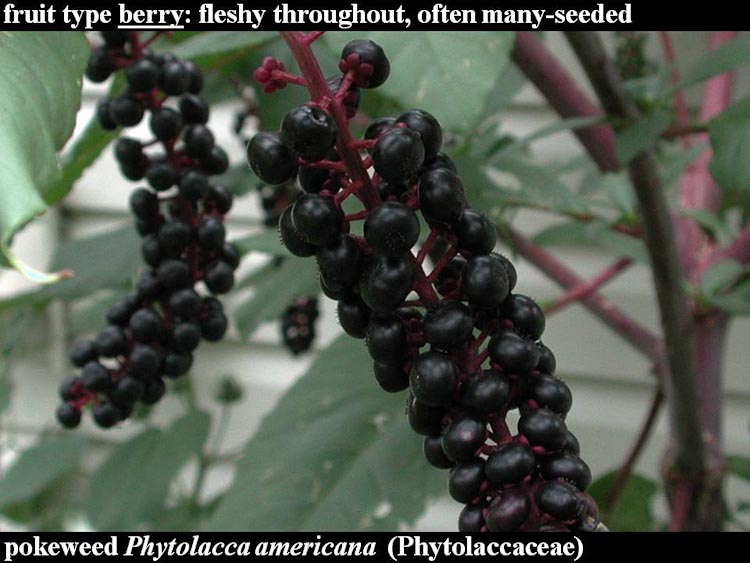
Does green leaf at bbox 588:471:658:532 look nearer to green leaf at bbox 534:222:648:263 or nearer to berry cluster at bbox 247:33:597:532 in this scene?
green leaf at bbox 534:222:648:263

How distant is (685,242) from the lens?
97cm

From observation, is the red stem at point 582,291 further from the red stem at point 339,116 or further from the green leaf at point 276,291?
the red stem at point 339,116

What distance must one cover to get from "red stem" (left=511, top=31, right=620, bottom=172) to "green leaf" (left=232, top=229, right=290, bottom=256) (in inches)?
10.2

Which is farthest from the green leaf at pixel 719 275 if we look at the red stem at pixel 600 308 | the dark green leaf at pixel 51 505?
the dark green leaf at pixel 51 505

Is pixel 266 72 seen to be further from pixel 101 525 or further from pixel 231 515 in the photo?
pixel 101 525

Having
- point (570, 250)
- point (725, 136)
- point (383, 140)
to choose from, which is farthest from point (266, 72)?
point (570, 250)

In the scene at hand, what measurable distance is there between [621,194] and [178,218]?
0.44 metres

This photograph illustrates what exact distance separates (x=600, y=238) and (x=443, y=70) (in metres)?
0.38

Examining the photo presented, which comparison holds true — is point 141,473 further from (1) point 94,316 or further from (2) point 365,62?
(2) point 365,62

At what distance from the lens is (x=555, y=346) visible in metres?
1.63

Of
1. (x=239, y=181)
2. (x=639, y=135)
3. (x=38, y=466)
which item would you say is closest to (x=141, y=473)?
(x=38, y=466)

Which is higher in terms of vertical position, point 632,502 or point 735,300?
point 735,300
